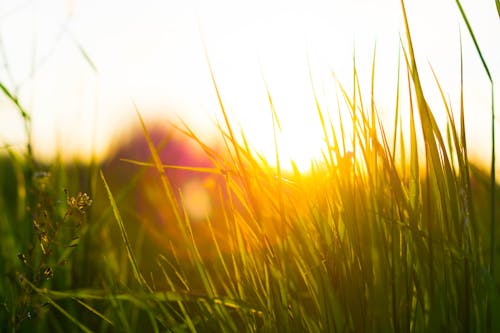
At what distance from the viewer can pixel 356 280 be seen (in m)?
0.84

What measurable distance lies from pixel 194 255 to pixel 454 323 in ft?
1.35

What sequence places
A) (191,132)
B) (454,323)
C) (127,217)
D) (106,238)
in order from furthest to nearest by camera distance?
(127,217), (106,238), (191,132), (454,323)

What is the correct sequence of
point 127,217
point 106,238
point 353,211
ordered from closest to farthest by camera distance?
1. point 353,211
2. point 106,238
3. point 127,217

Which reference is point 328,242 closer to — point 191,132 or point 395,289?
point 395,289

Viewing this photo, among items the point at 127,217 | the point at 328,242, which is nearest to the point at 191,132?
the point at 328,242

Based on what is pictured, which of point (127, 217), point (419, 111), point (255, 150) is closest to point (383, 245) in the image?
point (419, 111)

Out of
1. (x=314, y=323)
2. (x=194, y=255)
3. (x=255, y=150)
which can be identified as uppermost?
(x=255, y=150)

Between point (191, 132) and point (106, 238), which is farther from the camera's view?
point (106, 238)

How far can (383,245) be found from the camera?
82cm

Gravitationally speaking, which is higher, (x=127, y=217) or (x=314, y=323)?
(x=127, y=217)

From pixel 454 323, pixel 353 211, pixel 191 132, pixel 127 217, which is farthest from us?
pixel 127 217

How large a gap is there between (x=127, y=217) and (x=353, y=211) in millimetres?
2504

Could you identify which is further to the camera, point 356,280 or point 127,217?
point 127,217

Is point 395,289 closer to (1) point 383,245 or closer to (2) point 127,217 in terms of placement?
(1) point 383,245
